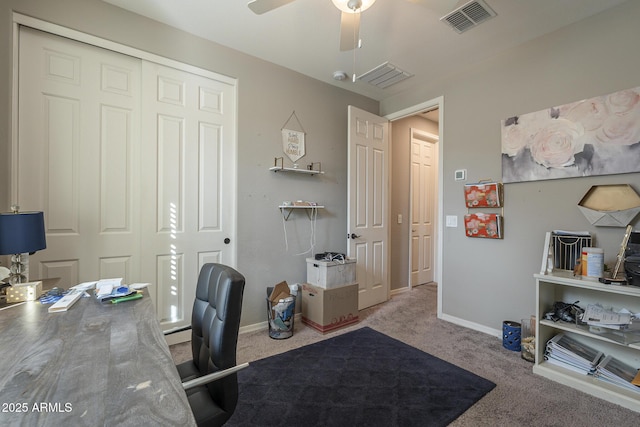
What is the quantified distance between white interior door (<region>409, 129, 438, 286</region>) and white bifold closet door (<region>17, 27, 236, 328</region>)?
117 inches

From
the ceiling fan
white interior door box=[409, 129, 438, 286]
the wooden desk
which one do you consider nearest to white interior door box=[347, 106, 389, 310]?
white interior door box=[409, 129, 438, 286]

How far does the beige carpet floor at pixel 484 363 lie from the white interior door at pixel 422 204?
102 centimetres

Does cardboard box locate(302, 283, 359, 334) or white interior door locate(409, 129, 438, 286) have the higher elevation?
white interior door locate(409, 129, 438, 286)

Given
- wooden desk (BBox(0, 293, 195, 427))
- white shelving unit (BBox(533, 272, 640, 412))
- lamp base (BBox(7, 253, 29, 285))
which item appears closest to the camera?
wooden desk (BBox(0, 293, 195, 427))

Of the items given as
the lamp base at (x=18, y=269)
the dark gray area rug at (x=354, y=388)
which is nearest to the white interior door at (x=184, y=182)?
the lamp base at (x=18, y=269)

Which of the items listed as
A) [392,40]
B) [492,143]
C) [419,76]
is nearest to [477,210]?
[492,143]

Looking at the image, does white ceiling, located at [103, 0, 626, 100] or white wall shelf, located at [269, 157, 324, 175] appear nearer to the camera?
white ceiling, located at [103, 0, 626, 100]

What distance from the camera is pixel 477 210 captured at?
9.63ft

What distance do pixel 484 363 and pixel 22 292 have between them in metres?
3.03

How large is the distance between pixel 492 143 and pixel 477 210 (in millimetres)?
681

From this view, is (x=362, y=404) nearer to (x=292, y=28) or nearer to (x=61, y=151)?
(x=61, y=151)

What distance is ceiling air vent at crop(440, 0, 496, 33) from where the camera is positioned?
2.09 m

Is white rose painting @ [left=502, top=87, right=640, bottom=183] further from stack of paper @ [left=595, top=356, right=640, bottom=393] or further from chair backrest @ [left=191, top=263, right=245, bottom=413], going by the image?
chair backrest @ [left=191, top=263, right=245, bottom=413]

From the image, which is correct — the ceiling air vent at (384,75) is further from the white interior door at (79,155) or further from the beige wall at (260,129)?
the white interior door at (79,155)
